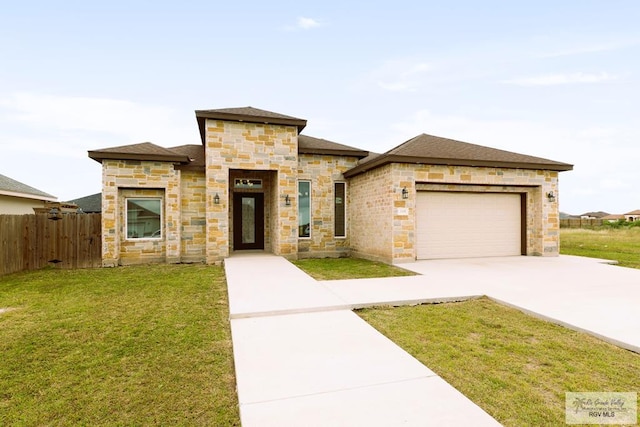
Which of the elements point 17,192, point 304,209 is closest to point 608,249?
point 304,209

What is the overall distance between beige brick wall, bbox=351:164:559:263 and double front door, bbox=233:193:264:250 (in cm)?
383

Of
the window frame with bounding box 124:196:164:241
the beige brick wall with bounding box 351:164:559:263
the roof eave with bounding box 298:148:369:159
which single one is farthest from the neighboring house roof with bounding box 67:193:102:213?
→ the beige brick wall with bounding box 351:164:559:263

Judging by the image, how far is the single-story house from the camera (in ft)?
30.1

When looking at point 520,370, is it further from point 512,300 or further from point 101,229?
point 101,229

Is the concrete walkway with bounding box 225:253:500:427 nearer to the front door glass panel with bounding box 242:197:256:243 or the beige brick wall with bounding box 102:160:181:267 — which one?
the beige brick wall with bounding box 102:160:181:267

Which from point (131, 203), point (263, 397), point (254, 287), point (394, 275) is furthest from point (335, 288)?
point (131, 203)

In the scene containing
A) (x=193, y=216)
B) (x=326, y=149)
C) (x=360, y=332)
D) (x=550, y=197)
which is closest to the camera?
(x=360, y=332)

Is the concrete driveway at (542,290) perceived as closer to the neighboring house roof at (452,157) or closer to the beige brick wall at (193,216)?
the neighboring house roof at (452,157)

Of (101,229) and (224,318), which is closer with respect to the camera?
(224,318)

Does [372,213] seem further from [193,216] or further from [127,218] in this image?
[127,218]

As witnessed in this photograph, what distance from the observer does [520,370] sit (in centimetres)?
271

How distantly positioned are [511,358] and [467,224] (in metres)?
7.72

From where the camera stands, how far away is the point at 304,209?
11.0 metres

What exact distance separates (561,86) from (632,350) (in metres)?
14.8
